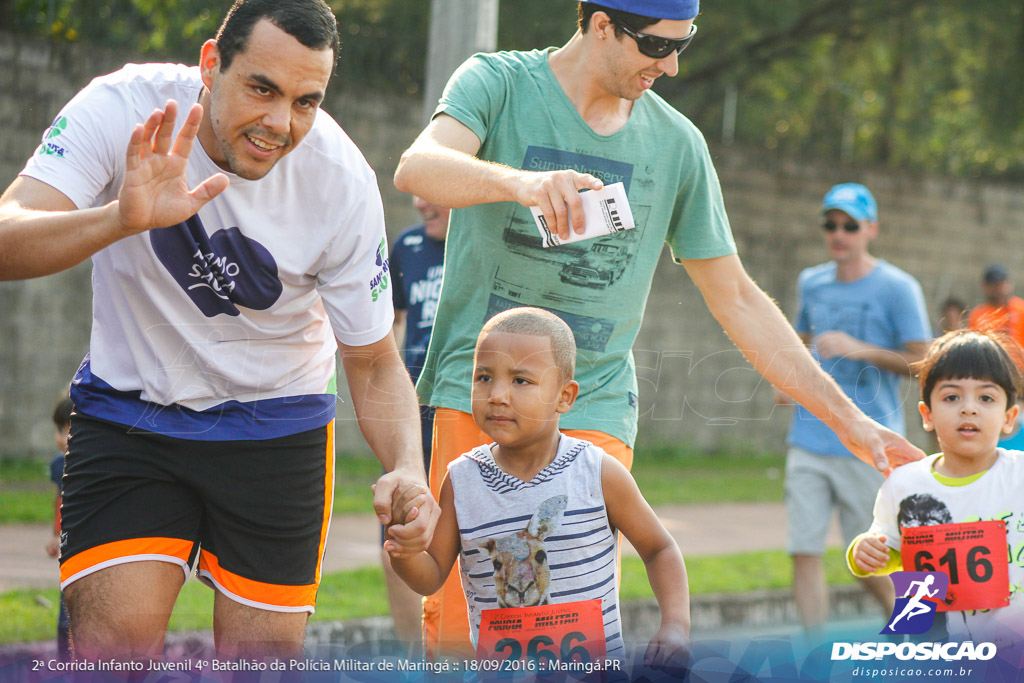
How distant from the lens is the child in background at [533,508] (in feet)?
9.58

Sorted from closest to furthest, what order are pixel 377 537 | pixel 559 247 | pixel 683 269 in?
pixel 559 247, pixel 377 537, pixel 683 269

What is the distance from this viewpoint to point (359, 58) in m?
9.68

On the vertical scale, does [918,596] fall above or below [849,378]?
below

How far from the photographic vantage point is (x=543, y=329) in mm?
3033

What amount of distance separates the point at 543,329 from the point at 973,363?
148cm

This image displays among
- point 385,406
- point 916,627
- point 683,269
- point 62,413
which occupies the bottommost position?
point 916,627

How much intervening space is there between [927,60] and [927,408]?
33.6 feet

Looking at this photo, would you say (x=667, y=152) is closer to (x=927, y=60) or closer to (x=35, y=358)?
(x=35, y=358)

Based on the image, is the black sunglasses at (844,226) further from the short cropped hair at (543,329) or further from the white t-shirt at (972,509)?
the short cropped hair at (543,329)

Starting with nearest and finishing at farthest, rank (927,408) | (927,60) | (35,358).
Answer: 1. (927,408)
2. (35,358)
3. (927,60)

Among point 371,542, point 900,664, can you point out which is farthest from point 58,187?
point 371,542

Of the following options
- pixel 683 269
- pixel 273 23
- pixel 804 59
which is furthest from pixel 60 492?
pixel 804 59

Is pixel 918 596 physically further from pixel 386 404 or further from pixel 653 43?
pixel 653 43

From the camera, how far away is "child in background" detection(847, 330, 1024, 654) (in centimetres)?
348
